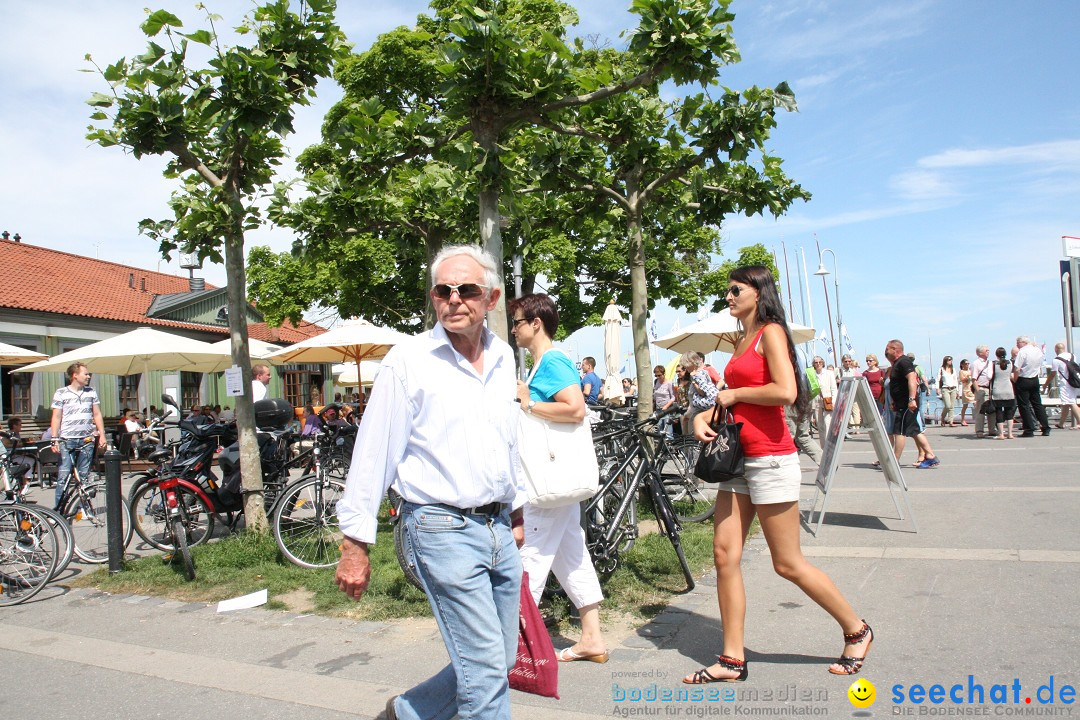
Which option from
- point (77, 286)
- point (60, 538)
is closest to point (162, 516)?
point (60, 538)

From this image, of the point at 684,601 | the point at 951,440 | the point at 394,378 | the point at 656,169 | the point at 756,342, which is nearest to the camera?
the point at 394,378

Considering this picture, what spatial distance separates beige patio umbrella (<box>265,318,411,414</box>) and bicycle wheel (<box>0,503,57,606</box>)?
6881 millimetres

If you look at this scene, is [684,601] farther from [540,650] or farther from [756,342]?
[540,650]

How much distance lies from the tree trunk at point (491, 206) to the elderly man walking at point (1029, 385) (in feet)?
44.0

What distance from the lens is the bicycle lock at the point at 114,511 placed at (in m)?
6.54

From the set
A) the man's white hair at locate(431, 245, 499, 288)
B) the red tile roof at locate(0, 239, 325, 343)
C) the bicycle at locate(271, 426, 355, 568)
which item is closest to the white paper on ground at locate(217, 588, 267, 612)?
the bicycle at locate(271, 426, 355, 568)

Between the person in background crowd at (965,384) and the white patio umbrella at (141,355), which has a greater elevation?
the white patio umbrella at (141,355)

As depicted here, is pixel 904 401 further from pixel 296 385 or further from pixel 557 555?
pixel 296 385

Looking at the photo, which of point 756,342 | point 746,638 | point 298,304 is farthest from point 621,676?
point 298,304

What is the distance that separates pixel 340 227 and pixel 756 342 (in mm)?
5002

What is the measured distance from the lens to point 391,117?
620cm

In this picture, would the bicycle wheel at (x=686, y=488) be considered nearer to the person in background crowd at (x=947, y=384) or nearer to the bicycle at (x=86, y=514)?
the bicycle at (x=86, y=514)

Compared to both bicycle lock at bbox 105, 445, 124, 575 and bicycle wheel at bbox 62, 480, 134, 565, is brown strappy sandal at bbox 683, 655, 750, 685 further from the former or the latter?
bicycle wheel at bbox 62, 480, 134, 565

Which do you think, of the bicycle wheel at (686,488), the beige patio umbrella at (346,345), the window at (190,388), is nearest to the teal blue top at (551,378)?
the bicycle wheel at (686,488)
